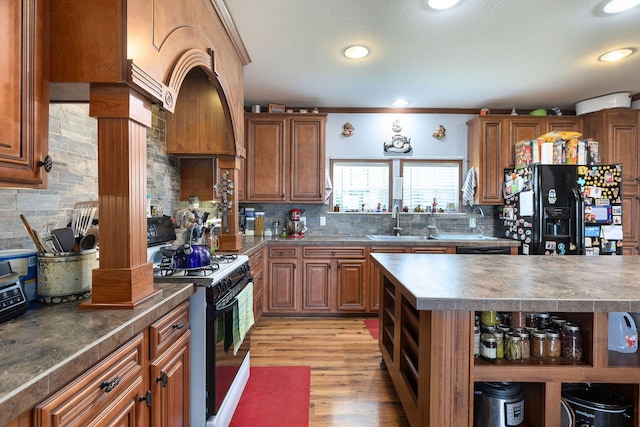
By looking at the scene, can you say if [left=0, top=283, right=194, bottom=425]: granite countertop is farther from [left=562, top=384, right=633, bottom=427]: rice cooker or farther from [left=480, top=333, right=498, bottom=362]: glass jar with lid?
[left=562, top=384, right=633, bottom=427]: rice cooker

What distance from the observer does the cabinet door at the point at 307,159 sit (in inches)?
154

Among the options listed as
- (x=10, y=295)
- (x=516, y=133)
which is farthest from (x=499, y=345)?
(x=516, y=133)

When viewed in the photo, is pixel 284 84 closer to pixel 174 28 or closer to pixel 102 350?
pixel 174 28

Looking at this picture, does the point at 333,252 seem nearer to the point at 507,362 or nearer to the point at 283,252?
the point at 283,252

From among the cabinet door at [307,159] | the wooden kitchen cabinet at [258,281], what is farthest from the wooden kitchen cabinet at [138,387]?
the cabinet door at [307,159]

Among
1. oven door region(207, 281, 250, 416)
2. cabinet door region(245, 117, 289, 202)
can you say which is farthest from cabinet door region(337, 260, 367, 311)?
oven door region(207, 281, 250, 416)

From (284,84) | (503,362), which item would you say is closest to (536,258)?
(503,362)

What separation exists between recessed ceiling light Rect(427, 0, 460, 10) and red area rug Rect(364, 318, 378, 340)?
280 centimetres

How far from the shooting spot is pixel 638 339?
1.58m

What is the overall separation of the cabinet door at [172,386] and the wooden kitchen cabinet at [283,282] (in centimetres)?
215

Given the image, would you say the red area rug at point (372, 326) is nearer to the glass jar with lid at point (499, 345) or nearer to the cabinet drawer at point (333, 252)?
the cabinet drawer at point (333, 252)

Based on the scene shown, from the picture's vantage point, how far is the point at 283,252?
368cm

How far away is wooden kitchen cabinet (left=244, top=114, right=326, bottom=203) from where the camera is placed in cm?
391

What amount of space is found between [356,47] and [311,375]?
2659mm
